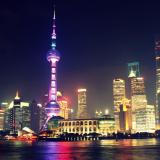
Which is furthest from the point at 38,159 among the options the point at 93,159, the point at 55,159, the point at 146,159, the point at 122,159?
the point at 146,159

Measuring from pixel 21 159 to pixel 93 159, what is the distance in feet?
54.8

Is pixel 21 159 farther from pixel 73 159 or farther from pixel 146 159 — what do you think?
pixel 146 159

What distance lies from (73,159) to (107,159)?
798 centimetres

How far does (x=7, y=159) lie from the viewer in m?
79.8

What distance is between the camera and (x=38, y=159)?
79.0 m

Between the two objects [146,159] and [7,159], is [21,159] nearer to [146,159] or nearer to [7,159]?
[7,159]

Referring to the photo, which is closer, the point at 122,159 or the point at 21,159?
the point at 122,159

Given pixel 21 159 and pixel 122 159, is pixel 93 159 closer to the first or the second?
pixel 122 159

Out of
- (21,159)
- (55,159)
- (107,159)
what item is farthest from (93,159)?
(21,159)

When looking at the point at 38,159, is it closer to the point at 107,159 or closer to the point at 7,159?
the point at 7,159

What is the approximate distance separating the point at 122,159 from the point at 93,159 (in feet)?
21.7

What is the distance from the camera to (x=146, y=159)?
76.1 meters

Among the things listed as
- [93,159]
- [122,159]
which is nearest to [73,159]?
[93,159]

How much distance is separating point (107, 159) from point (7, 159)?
22671mm
